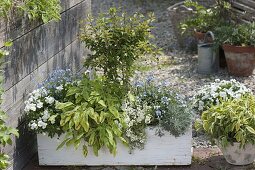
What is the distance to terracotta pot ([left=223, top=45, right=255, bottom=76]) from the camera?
756cm

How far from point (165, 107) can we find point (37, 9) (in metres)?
1.40

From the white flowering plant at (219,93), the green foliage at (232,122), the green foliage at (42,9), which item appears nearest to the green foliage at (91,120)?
the green foliage at (42,9)

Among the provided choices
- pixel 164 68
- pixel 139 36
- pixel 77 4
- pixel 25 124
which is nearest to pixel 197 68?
pixel 164 68

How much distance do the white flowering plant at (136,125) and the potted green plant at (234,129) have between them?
22.1 inches

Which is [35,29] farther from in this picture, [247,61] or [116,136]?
[247,61]

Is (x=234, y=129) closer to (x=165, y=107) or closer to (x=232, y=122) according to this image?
(x=232, y=122)

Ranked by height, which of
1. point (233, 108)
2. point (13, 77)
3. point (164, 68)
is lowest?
point (164, 68)

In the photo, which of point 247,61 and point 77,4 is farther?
point 247,61

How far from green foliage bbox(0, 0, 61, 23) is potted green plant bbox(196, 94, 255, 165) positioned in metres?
1.66

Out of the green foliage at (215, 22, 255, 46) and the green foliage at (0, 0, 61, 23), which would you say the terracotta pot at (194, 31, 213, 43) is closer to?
the green foliage at (215, 22, 255, 46)

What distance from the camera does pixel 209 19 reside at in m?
8.62

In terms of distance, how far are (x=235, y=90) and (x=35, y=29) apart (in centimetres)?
201

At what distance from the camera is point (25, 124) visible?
16.0 ft

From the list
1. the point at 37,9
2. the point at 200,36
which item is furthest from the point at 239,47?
the point at 37,9
